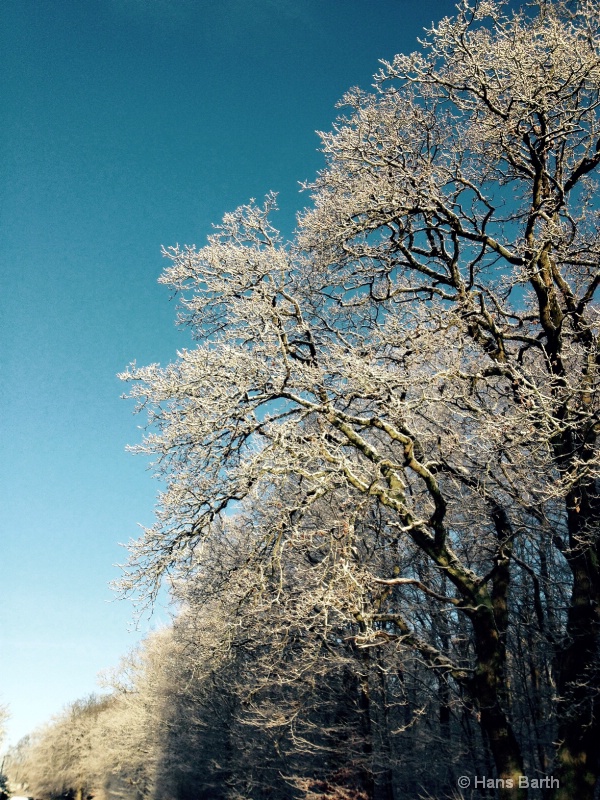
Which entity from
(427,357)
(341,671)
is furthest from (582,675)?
(341,671)

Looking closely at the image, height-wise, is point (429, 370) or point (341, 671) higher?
point (429, 370)

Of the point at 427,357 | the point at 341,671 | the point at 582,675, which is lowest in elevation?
the point at 582,675

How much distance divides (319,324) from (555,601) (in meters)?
9.64

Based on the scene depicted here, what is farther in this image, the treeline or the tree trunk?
the treeline

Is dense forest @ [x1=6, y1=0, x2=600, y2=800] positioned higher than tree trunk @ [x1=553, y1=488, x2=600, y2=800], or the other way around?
dense forest @ [x1=6, y1=0, x2=600, y2=800]

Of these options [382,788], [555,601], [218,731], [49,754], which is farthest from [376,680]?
Answer: [49,754]

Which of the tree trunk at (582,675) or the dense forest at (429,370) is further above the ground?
the dense forest at (429,370)

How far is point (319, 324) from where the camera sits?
1059cm

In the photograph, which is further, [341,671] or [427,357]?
[341,671]

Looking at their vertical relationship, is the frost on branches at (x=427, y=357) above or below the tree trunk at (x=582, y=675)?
above

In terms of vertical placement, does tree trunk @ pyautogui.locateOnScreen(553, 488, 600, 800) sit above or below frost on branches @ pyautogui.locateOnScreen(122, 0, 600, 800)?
below

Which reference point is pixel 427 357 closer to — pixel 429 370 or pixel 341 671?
pixel 429 370

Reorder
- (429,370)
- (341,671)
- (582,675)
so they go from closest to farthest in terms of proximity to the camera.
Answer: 1. (582,675)
2. (429,370)
3. (341,671)

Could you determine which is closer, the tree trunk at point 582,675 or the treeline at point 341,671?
the tree trunk at point 582,675
